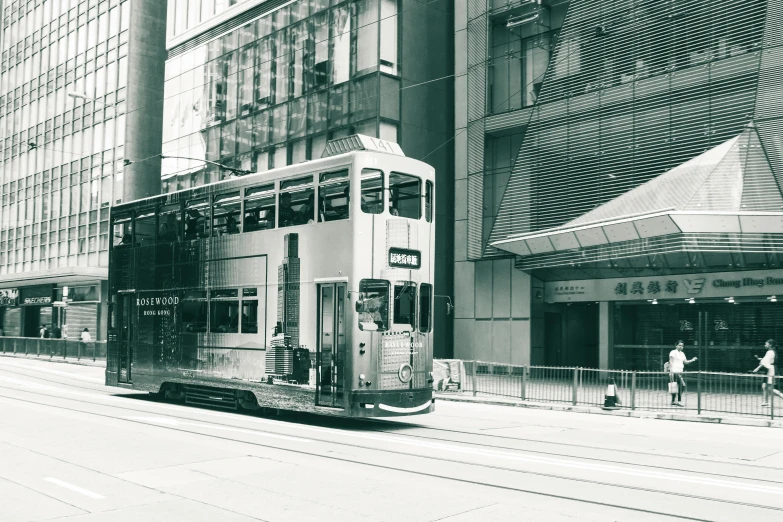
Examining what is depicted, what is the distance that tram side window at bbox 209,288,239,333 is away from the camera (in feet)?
53.1

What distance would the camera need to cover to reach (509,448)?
494 inches

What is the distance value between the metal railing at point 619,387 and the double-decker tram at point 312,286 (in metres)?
6.72

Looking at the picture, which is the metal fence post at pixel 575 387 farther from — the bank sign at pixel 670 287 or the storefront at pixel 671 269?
the bank sign at pixel 670 287

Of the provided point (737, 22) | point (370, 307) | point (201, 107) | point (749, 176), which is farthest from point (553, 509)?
point (201, 107)

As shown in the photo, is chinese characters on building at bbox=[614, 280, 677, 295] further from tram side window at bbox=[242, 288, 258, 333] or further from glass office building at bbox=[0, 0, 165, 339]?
glass office building at bbox=[0, 0, 165, 339]

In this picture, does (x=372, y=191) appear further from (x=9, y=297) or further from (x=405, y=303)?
(x=9, y=297)

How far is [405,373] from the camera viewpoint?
1438cm

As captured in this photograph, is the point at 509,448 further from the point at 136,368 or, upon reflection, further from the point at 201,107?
the point at 201,107

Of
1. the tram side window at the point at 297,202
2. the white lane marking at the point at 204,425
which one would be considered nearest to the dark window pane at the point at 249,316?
the tram side window at the point at 297,202

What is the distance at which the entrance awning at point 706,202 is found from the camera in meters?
21.6

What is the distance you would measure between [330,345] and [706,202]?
13.0 meters

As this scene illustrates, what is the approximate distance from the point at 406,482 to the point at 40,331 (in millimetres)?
52177

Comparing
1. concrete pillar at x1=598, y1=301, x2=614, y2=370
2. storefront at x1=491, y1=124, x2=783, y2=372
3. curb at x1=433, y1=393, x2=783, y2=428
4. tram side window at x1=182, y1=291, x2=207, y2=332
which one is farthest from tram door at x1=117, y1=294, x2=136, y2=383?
concrete pillar at x1=598, y1=301, x2=614, y2=370

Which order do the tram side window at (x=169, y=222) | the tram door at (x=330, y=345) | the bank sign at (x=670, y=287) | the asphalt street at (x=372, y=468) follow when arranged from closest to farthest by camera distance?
1. the asphalt street at (x=372, y=468)
2. the tram door at (x=330, y=345)
3. the tram side window at (x=169, y=222)
4. the bank sign at (x=670, y=287)
